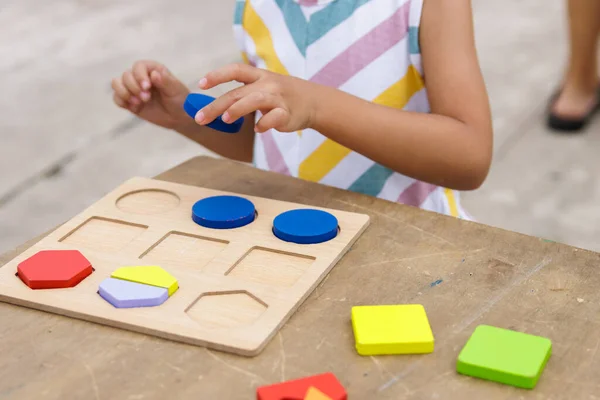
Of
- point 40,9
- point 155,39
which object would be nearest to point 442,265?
point 155,39

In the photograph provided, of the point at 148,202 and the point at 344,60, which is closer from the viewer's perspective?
the point at 148,202

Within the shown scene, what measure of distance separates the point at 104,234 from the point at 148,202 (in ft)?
0.26

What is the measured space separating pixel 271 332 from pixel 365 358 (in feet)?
0.24

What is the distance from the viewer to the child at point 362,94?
0.88m

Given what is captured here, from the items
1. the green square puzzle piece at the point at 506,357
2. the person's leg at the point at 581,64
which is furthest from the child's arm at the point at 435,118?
the person's leg at the point at 581,64

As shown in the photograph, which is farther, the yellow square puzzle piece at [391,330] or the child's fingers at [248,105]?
the child's fingers at [248,105]

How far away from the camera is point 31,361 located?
58 centimetres

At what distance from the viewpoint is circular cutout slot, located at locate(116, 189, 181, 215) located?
805 millimetres

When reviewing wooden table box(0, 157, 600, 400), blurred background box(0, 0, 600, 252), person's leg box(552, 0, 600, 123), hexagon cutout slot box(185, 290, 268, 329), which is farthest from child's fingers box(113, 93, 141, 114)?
person's leg box(552, 0, 600, 123)

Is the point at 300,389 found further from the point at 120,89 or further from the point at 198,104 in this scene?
the point at 120,89

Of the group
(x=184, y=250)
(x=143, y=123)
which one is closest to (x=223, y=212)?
(x=184, y=250)

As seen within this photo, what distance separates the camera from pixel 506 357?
1.86 feet

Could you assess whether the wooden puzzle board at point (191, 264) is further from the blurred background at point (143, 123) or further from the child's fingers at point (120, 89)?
the blurred background at point (143, 123)

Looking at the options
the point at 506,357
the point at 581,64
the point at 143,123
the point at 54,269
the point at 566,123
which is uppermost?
the point at 54,269
